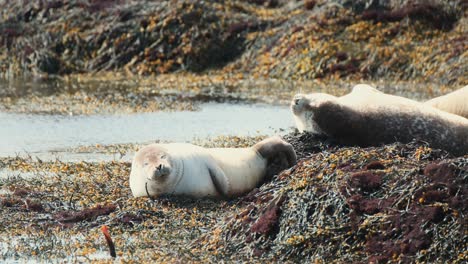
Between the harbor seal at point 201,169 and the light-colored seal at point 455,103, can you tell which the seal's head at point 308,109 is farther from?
the light-colored seal at point 455,103

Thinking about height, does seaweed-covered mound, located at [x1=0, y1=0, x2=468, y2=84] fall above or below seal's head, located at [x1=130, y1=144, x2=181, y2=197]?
below

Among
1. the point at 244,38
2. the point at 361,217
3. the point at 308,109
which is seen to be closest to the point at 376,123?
the point at 308,109

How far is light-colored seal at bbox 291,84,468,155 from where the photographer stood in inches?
355

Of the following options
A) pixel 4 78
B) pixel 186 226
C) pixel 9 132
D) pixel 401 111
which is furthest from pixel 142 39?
pixel 186 226

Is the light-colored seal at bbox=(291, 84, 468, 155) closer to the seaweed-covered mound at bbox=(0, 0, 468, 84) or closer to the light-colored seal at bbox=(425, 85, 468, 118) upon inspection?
the light-colored seal at bbox=(425, 85, 468, 118)

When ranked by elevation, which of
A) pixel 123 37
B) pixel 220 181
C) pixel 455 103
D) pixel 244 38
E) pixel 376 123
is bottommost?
pixel 123 37

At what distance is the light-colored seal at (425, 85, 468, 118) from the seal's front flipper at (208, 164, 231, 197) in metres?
3.01

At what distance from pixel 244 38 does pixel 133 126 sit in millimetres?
6852

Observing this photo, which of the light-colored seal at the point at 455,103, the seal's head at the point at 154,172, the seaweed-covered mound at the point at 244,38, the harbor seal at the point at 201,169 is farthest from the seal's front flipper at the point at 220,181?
the seaweed-covered mound at the point at 244,38

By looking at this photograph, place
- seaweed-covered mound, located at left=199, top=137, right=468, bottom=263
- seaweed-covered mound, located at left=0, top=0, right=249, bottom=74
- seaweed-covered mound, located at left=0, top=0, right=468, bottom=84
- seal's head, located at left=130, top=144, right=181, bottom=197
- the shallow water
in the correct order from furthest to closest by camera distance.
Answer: seaweed-covered mound, located at left=0, top=0, right=249, bottom=74
seaweed-covered mound, located at left=0, top=0, right=468, bottom=84
the shallow water
seal's head, located at left=130, top=144, right=181, bottom=197
seaweed-covered mound, located at left=199, top=137, right=468, bottom=263

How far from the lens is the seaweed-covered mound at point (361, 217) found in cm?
626

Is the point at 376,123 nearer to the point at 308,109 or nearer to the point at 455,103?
the point at 308,109

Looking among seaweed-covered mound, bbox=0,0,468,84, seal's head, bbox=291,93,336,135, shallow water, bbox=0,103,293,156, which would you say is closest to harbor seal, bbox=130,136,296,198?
seal's head, bbox=291,93,336,135

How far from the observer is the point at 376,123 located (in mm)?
9125
